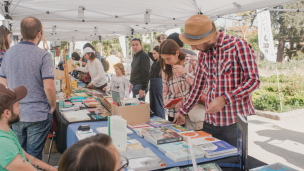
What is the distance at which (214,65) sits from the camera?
1.64 m

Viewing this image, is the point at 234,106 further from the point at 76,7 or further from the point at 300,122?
the point at 300,122

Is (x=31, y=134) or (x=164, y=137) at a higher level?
(x=164, y=137)

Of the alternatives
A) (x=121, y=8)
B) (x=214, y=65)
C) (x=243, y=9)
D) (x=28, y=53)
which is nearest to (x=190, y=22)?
Result: (x=214, y=65)

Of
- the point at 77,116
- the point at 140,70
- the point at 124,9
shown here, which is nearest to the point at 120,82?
the point at 140,70

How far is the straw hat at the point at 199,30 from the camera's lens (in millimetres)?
1535

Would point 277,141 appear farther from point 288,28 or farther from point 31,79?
point 288,28

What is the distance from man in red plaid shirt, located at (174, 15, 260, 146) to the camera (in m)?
1.48

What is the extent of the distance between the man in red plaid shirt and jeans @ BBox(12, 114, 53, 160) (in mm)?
1562

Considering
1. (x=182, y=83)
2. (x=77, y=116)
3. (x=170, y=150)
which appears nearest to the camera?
(x=170, y=150)

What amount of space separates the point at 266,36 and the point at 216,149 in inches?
199

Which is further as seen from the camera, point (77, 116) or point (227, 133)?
point (77, 116)

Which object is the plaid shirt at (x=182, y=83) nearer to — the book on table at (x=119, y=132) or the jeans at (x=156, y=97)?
the book on table at (x=119, y=132)

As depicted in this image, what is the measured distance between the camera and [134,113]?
6.97 ft

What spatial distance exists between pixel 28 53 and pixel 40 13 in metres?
2.72
